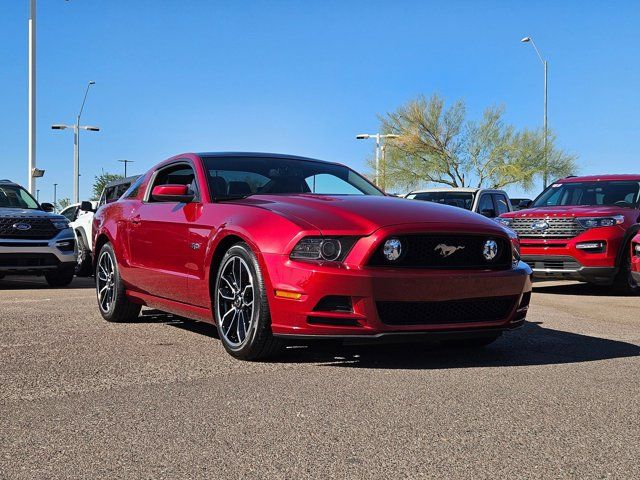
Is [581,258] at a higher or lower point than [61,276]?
higher

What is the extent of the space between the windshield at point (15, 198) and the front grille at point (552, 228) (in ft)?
25.1

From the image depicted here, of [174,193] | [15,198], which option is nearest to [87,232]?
[15,198]

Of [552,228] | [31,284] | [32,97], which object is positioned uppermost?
[32,97]

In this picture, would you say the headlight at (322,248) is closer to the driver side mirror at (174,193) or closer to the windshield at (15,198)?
the driver side mirror at (174,193)

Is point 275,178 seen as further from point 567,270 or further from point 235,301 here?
point 567,270

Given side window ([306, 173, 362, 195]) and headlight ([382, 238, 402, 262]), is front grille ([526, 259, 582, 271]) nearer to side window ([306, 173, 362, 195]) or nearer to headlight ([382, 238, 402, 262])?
side window ([306, 173, 362, 195])

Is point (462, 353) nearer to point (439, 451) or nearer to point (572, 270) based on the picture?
point (439, 451)

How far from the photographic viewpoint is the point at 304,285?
504 centimetres

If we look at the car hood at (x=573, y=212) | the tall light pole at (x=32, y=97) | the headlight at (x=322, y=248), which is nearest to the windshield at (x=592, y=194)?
the car hood at (x=573, y=212)

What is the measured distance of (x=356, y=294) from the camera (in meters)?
5.00

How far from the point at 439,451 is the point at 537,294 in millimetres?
8347

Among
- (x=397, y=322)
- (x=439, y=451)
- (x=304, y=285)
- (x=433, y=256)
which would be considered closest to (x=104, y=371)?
(x=304, y=285)

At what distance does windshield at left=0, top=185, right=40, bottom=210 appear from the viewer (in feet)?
43.0

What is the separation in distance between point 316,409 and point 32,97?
23.8m
